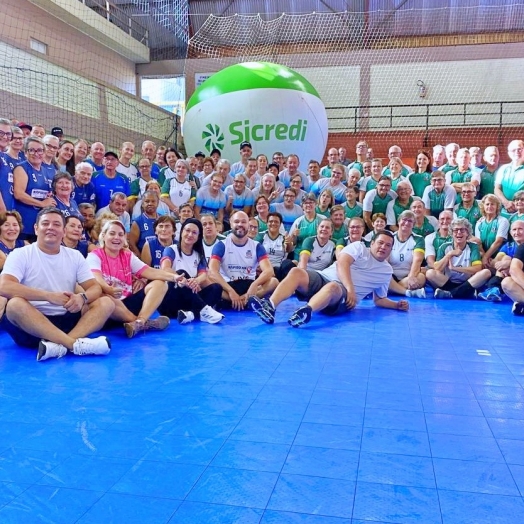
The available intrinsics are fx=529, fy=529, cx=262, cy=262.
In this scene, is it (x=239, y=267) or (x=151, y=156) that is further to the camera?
(x=151, y=156)

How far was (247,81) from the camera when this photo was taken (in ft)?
31.6

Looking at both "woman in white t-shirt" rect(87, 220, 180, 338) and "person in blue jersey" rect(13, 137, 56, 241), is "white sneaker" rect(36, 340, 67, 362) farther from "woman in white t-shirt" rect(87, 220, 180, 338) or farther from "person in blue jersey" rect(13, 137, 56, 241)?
"person in blue jersey" rect(13, 137, 56, 241)

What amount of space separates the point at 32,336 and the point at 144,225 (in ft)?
8.04

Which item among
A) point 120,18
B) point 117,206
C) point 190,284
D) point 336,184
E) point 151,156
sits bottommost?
point 190,284

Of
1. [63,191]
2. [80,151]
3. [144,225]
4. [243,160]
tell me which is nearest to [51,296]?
[63,191]

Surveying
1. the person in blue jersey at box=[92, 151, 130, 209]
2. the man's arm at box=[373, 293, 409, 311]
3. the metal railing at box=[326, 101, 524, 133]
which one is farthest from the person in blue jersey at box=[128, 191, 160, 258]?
the metal railing at box=[326, 101, 524, 133]

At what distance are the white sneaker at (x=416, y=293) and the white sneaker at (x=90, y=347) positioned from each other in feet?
12.6

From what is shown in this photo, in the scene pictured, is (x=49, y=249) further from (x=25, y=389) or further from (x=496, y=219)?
(x=496, y=219)

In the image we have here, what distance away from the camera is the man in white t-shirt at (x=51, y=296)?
3.50m

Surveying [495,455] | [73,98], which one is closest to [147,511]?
[495,455]

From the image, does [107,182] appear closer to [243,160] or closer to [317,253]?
[317,253]

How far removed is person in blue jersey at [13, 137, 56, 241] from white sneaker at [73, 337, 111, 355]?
2013 millimetres

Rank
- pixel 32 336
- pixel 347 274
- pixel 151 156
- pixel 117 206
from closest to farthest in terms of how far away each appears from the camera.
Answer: pixel 32 336 → pixel 347 274 → pixel 117 206 → pixel 151 156

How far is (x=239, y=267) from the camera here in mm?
5527
